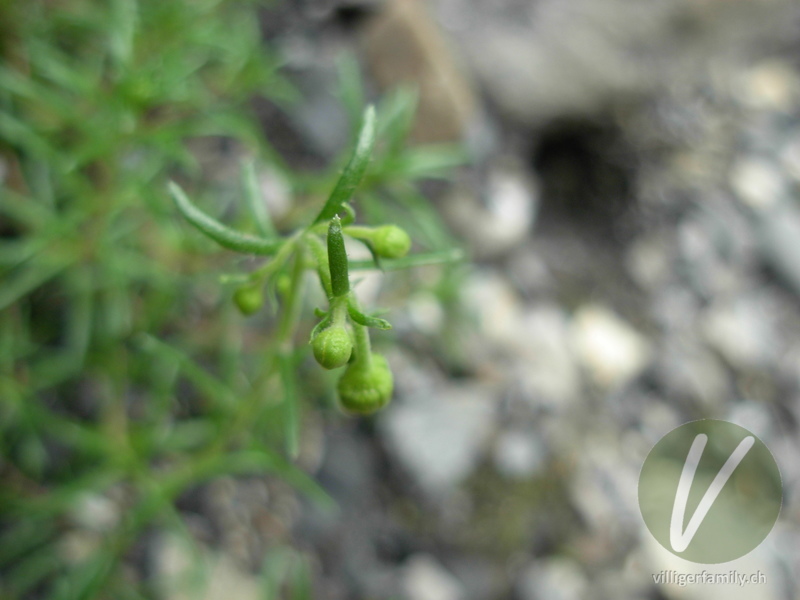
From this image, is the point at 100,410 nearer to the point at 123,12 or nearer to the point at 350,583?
the point at 350,583

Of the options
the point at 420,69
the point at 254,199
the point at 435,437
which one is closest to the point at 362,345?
the point at 254,199

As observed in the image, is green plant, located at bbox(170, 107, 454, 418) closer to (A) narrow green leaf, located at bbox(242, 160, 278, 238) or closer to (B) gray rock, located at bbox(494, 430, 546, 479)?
(A) narrow green leaf, located at bbox(242, 160, 278, 238)

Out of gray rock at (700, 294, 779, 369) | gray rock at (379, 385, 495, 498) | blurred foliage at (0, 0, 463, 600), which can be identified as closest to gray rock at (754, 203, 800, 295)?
gray rock at (700, 294, 779, 369)

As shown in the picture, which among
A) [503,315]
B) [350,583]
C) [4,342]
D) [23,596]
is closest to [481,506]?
[350,583]

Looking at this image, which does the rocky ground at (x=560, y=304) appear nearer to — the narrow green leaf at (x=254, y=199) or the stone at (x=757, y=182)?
the stone at (x=757, y=182)

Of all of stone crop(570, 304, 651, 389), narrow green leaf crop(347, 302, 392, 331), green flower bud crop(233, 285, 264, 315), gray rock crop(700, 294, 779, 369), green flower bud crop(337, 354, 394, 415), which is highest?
narrow green leaf crop(347, 302, 392, 331)
